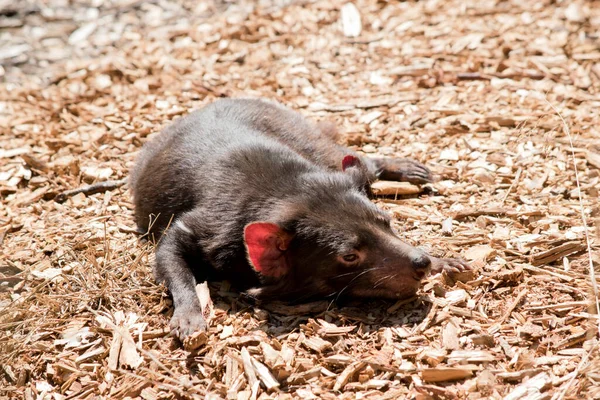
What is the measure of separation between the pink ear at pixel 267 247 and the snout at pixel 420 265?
67cm

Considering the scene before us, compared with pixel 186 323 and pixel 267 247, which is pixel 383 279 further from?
pixel 186 323

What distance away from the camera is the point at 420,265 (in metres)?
3.56

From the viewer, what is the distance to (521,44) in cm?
661

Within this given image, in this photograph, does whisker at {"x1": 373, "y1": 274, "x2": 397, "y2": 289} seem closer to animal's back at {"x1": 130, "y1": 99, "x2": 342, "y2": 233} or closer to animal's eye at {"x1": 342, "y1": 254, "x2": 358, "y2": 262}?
animal's eye at {"x1": 342, "y1": 254, "x2": 358, "y2": 262}

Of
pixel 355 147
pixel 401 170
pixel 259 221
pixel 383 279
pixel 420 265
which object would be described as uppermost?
pixel 259 221

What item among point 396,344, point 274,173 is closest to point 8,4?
point 274,173

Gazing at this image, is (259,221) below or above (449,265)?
above

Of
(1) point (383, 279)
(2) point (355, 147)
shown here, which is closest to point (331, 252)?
(1) point (383, 279)

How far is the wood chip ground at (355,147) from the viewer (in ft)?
10.8

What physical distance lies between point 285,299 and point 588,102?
3239mm

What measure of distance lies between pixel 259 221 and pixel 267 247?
0.15m

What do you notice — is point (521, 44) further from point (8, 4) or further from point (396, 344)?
point (8, 4)

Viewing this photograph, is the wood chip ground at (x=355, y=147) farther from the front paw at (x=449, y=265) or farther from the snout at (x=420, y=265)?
Answer: the snout at (x=420, y=265)

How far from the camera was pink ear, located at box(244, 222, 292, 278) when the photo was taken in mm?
3715
